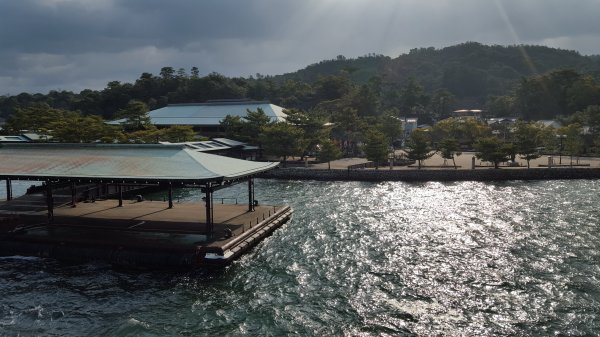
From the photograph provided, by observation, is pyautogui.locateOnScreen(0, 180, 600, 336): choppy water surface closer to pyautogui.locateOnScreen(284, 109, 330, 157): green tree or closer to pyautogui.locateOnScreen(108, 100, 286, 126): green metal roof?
pyautogui.locateOnScreen(284, 109, 330, 157): green tree

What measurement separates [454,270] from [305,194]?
76.1 feet

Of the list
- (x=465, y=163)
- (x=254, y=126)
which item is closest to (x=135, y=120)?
(x=254, y=126)

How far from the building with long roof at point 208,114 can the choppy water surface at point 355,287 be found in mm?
47184

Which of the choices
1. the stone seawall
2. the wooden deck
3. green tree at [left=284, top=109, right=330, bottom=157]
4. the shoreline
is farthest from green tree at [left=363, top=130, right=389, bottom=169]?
the wooden deck

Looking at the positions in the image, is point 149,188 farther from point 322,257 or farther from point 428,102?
point 428,102

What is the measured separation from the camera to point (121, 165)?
27391 mm

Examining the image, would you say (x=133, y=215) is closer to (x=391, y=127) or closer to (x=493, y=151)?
(x=493, y=151)

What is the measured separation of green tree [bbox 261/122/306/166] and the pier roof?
94.0 ft

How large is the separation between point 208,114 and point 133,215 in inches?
2156

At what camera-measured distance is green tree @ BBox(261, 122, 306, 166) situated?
6034cm

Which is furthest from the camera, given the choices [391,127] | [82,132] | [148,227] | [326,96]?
[326,96]

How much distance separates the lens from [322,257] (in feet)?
82.7

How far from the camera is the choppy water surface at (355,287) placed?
693 inches

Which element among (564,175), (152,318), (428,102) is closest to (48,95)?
(428,102)
